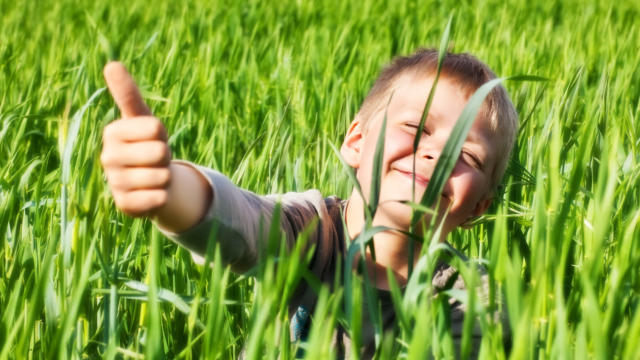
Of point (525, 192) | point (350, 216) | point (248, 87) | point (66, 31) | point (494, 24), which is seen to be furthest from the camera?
point (494, 24)

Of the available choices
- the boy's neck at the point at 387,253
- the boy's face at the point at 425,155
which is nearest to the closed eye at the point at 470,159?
the boy's face at the point at 425,155

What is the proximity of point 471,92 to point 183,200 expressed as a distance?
509mm

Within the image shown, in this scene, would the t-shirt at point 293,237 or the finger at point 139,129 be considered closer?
the finger at point 139,129

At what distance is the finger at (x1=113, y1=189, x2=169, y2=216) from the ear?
52 cm

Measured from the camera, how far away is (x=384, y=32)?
323 cm

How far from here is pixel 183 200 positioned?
811 millimetres

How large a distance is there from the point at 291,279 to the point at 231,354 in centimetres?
37

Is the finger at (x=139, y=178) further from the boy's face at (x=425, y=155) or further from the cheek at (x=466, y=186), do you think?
the cheek at (x=466, y=186)

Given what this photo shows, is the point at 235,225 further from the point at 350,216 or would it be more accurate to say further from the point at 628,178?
the point at 628,178

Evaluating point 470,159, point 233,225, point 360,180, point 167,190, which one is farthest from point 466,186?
point 167,190

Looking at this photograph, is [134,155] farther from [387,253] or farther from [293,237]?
[387,253]

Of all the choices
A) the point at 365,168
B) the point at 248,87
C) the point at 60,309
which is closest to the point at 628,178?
the point at 365,168

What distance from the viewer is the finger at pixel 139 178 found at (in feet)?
2.49

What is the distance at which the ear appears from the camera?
126 cm
